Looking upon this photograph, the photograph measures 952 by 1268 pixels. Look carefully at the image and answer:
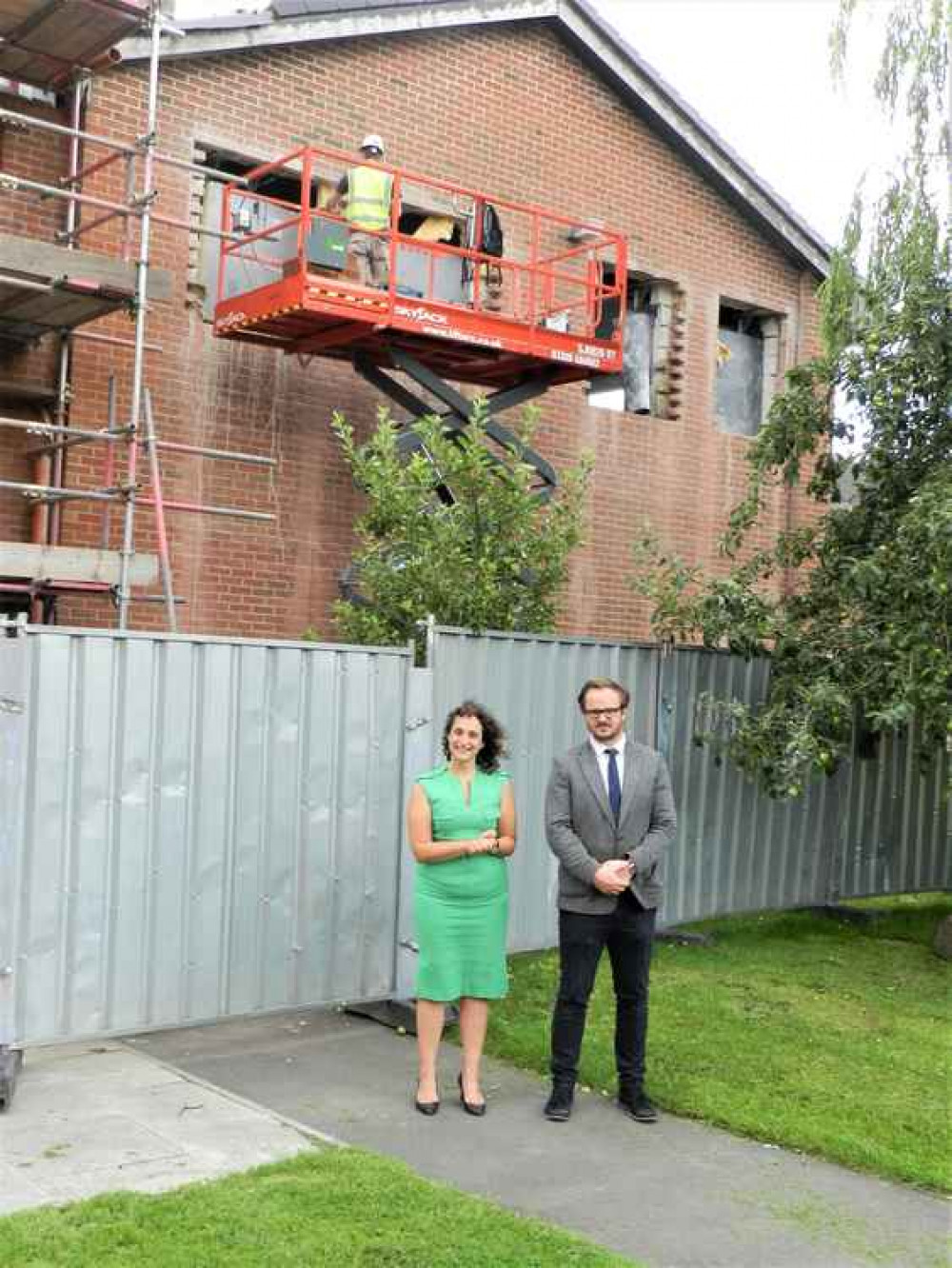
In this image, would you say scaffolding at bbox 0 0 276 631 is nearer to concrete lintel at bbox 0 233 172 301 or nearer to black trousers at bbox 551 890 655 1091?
concrete lintel at bbox 0 233 172 301

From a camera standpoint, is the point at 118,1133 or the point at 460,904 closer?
the point at 118,1133

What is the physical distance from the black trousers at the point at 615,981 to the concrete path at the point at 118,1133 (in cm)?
116

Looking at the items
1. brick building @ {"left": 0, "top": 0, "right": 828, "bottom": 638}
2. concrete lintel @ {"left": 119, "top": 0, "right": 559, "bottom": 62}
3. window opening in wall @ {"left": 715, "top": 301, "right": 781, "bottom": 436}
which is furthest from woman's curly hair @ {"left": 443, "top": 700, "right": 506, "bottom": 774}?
window opening in wall @ {"left": 715, "top": 301, "right": 781, "bottom": 436}

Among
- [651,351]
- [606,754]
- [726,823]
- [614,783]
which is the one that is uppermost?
[651,351]

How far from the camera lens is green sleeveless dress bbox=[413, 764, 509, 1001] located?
19.3 feet

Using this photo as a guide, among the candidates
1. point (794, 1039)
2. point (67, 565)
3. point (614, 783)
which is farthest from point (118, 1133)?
point (67, 565)

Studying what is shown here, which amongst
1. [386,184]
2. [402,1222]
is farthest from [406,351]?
[402,1222]

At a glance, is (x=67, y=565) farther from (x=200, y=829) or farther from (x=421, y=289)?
(x=421, y=289)

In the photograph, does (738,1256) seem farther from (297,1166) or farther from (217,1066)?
(217,1066)

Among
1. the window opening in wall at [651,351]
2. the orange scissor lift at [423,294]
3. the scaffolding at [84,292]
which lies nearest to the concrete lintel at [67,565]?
the scaffolding at [84,292]

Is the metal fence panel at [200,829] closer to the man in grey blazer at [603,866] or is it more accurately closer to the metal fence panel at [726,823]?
the man in grey blazer at [603,866]

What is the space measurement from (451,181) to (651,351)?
296 centimetres

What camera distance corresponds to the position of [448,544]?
8320 millimetres

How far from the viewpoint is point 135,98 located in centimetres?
1103
